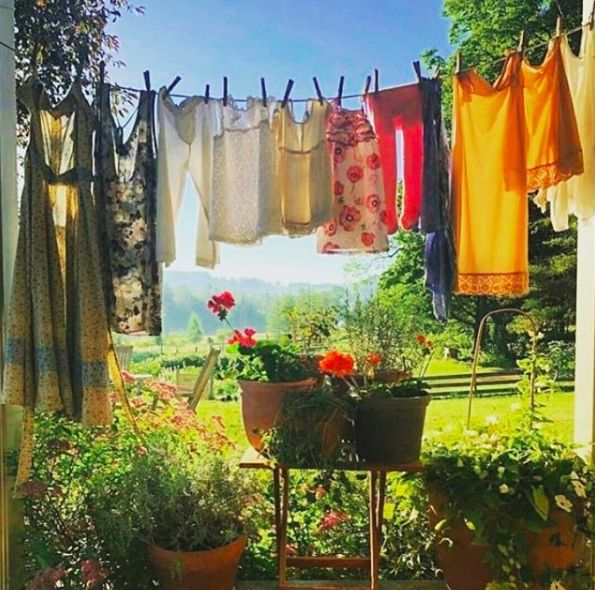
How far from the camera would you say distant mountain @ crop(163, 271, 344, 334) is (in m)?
2.06

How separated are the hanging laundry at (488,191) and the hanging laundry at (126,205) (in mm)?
960

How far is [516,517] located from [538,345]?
693 millimetres

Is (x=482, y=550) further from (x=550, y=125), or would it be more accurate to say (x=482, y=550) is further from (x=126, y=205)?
(x=126, y=205)

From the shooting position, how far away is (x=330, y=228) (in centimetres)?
177

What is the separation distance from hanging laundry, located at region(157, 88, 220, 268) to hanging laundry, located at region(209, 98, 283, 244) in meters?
0.04

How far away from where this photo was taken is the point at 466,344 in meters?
2.11

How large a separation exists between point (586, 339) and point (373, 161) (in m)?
0.91

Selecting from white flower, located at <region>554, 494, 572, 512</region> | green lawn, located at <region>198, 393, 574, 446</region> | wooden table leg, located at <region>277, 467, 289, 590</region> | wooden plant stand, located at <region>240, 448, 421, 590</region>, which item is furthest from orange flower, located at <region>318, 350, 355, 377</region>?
white flower, located at <region>554, 494, 572, 512</region>

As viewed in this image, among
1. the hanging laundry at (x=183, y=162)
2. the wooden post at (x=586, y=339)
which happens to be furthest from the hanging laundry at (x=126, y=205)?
the wooden post at (x=586, y=339)

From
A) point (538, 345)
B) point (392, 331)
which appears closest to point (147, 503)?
point (392, 331)

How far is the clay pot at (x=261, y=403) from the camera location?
5.58ft

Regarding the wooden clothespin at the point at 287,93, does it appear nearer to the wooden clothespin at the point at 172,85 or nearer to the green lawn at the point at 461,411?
the wooden clothespin at the point at 172,85

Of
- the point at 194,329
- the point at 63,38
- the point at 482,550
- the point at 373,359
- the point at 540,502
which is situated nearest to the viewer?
the point at 540,502

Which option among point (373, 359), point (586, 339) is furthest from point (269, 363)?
point (586, 339)
